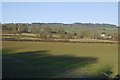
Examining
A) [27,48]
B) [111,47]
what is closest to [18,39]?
[27,48]

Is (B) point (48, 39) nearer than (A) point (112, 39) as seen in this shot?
No

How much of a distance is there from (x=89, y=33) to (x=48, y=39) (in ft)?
7.86

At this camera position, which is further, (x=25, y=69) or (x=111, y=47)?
(x=111, y=47)

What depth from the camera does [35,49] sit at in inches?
580

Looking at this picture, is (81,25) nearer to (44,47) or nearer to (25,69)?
(44,47)

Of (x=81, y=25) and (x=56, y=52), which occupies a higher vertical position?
(x=81, y=25)

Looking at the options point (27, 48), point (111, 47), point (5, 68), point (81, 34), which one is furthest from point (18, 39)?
point (5, 68)

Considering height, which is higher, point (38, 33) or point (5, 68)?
point (38, 33)

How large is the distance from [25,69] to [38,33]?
7043 mm

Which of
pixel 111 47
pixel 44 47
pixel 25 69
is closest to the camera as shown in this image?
pixel 25 69

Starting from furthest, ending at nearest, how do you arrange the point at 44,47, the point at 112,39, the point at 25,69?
the point at 44,47 → the point at 112,39 → the point at 25,69

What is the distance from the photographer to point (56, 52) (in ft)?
47.3

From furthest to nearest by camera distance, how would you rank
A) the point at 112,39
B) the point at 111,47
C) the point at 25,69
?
the point at 111,47
the point at 112,39
the point at 25,69

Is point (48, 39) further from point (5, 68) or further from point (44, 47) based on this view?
point (5, 68)
